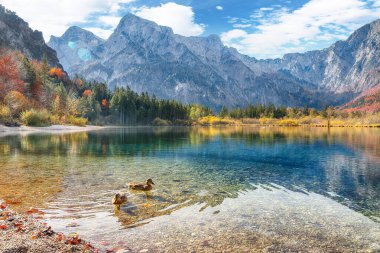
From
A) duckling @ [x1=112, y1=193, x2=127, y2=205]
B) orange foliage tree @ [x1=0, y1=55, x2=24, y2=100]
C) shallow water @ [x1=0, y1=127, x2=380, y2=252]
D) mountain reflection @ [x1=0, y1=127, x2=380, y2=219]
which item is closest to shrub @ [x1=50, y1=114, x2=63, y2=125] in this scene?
orange foliage tree @ [x1=0, y1=55, x2=24, y2=100]

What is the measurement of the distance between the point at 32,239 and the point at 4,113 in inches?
3884

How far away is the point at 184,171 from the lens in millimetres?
30516

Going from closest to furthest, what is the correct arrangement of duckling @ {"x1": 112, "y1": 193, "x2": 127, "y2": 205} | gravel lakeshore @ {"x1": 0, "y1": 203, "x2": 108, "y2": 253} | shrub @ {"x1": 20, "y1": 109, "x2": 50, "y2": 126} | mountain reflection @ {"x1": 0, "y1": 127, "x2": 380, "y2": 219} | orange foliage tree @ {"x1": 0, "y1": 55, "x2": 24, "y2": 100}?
gravel lakeshore @ {"x1": 0, "y1": 203, "x2": 108, "y2": 253} < duckling @ {"x1": 112, "y1": 193, "x2": 127, "y2": 205} < mountain reflection @ {"x1": 0, "y1": 127, "x2": 380, "y2": 219} < shrub @ {"x1": 20, "y1": 109, "x2": 50, "y2": 126} < orange foliage tree @ {"x1": 0, "y1": 55, "x2": 24, "y2": 100}

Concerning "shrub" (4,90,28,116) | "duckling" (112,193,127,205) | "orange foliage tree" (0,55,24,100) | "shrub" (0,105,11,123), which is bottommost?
"duckling" (112,193,127,205)

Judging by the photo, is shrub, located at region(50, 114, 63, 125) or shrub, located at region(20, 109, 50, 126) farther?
shrub, located at region(50, 114, 63, 125)

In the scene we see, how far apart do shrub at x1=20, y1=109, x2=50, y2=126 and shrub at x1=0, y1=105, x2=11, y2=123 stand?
499 centimetres

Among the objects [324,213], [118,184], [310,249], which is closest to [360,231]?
[324,213]

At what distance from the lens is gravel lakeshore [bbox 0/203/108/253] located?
9969 mm

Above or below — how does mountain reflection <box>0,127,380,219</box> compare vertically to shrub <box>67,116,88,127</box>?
below

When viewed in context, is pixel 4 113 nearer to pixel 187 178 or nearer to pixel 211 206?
pixel 187 178

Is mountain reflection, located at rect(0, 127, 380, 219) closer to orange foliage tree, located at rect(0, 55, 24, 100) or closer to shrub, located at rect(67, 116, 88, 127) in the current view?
orange foliage tree, located at rect(0, 55, 24, 100)

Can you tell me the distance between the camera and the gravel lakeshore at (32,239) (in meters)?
9.97

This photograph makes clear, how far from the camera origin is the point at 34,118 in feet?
347

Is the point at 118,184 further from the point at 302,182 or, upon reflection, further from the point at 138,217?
the point at 302,182
